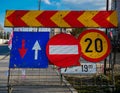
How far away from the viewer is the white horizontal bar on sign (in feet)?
30.0

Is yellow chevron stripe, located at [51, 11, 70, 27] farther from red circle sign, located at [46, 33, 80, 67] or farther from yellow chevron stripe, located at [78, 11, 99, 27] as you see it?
yellow chevron stripe, located at [78, 11, 99, 27]

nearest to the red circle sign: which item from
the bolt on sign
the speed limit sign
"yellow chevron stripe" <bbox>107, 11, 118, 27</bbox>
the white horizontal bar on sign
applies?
the white horizontal bar on sign

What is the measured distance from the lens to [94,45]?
9242mm

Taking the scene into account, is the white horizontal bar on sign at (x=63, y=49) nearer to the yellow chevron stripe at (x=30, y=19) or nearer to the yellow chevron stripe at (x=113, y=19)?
the yellow chevron stripe at (x=30, y=19)

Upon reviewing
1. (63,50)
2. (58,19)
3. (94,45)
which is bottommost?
(63,50)

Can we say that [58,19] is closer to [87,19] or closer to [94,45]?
[87,19]

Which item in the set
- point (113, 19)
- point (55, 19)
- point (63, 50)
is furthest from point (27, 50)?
point (113, 19)

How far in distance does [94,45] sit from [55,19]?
3.66ft

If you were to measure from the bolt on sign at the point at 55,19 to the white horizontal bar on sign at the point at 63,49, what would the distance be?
497mm

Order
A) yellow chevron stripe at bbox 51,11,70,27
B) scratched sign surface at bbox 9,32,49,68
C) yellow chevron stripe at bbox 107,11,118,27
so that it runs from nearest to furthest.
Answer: scratched sign surface at bbox 9,32,49,68
yellow chevron stripe at bbox 51,11,70,27
yellow chevron stripe at bbox 107,11,118,27

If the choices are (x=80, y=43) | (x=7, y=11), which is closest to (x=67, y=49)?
(x=80, y=43)

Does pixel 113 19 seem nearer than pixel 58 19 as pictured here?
No

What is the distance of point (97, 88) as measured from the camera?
9859 mm

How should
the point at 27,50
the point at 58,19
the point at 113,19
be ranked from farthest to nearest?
the point at 113,19
the point at 58,19
the point at 27,50
